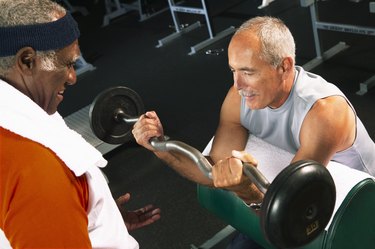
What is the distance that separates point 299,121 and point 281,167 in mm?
206

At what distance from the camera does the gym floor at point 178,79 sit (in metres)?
2.95

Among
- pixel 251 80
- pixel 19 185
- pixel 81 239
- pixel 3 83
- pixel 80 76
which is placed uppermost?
pixel 3 83

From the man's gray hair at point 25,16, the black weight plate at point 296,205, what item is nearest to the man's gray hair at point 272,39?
the black weight plate at point 296,205

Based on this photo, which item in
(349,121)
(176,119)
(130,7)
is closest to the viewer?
(349,121)

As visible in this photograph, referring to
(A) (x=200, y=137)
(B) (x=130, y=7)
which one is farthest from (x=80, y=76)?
(A) (x=200, y=137)

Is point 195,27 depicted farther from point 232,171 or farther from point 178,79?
point 232,171

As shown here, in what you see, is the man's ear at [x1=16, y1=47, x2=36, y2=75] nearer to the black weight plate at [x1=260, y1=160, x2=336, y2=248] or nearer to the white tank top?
the black weight plate at [x1=260, y1=160, x2=336, y2=248]

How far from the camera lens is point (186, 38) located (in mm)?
5918

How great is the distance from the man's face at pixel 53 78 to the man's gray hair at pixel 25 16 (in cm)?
2

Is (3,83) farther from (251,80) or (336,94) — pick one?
(336,94)

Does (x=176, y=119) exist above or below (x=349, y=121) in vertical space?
below

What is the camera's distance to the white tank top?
1.73 meters

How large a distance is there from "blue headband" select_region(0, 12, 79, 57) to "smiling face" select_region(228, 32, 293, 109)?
78cm

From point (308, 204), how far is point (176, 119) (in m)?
3.04
